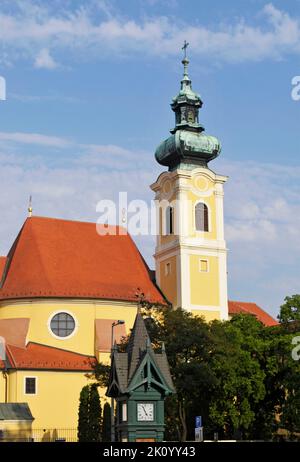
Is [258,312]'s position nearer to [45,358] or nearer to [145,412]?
[45,358]

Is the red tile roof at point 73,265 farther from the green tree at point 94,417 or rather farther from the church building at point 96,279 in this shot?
the green tree at point 94,417

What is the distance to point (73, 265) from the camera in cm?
5812

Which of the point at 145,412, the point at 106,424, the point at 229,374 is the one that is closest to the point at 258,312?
the point at 229,374

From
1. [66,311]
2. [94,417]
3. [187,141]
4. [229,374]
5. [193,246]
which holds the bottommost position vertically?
[94,417]

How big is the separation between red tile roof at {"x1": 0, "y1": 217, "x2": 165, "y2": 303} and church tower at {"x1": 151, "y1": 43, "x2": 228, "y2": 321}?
2.07 m

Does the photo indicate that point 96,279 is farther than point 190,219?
No

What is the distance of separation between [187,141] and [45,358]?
20.9 metres

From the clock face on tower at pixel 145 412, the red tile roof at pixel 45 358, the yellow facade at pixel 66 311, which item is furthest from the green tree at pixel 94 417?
the clock face on tower at pixel 145 412

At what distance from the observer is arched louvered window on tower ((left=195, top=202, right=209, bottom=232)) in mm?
62562

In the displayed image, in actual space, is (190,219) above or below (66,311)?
above

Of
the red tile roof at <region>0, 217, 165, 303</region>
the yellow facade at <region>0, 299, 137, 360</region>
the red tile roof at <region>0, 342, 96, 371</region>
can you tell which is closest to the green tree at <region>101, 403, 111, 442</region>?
the red tile roof at <region>0, 342, 96, 371</region>

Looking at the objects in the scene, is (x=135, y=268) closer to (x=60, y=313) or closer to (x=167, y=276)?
(x=167, y=276)

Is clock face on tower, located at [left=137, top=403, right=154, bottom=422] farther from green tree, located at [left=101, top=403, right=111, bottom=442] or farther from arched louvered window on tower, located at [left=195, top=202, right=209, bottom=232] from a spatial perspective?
arched louvered window on tower, located at [left=195, top=202, right=209, bottom=232]
